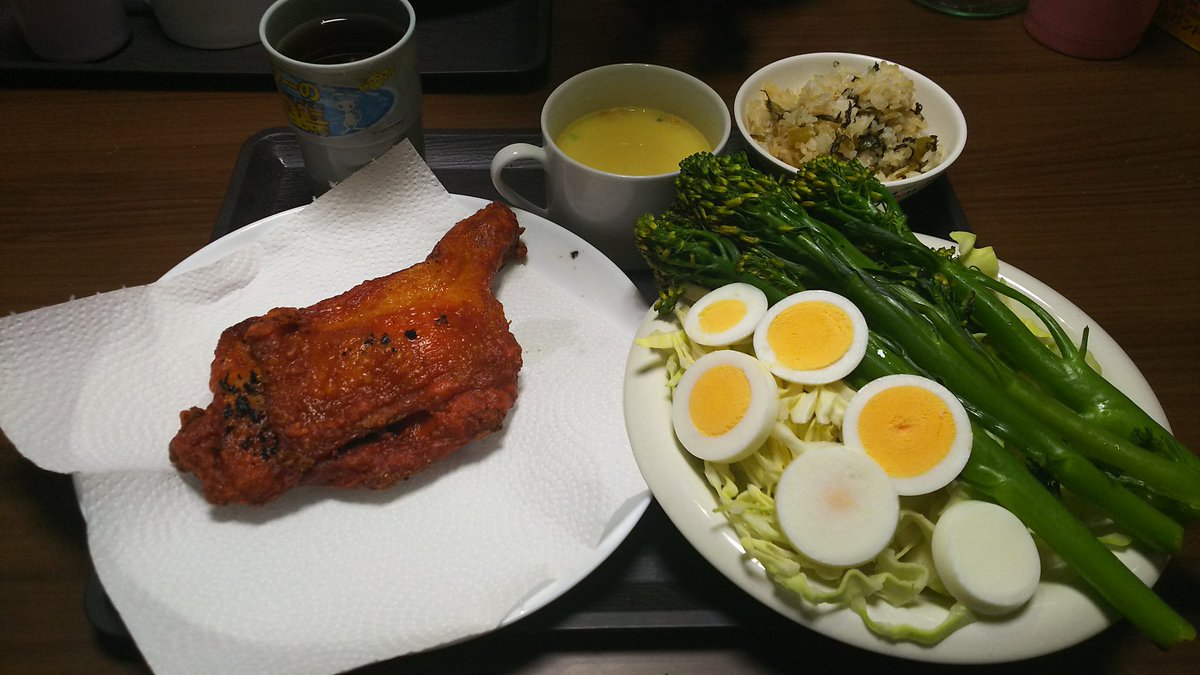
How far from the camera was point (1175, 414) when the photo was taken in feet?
5.26

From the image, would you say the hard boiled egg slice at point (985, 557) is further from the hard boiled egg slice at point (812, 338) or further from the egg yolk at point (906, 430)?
the hard boiled egg slice at point (812, 338)

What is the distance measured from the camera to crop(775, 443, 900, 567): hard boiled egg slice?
1.08m

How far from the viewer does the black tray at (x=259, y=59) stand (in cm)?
222

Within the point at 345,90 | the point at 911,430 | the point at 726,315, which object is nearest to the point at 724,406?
the point at 726,315

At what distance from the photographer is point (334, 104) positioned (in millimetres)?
1614

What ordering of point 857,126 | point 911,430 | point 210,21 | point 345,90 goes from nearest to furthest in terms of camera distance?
point 911,430
point 345,90
point 857,126
point 210,21

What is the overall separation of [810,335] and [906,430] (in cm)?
23

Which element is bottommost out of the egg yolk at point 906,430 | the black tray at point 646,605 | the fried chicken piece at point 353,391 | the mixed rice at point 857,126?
the black tray at point 646,605

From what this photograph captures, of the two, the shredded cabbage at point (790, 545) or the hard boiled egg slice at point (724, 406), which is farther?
the hard boiled egg slice at point (724, 406)

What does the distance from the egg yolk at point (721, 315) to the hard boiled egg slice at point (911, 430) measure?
0.25 meters

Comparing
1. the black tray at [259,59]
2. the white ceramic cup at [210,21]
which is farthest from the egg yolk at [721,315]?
the white ceramic cup at [210,21]

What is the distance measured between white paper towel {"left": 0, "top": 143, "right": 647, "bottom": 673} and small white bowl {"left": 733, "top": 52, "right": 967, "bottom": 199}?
525 mm

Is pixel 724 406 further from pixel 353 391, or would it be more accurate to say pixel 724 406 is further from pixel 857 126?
pixel 857 126

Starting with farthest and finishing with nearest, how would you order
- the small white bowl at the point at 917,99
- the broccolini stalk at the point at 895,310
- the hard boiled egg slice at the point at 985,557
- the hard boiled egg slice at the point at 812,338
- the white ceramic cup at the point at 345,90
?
the small white bowl at the point at 917,99 < the white ceramic cup at the point at 345,90 < the hard boiled egg slice at the point at 812,338 < the broccolini stalk at the point at 895,310 < the hard boiled egg slice at the point at 985,557
